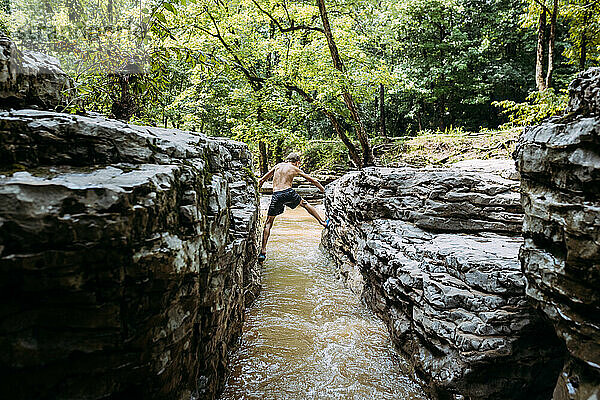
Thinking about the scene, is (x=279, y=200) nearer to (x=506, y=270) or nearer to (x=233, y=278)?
(x=233, y=278)

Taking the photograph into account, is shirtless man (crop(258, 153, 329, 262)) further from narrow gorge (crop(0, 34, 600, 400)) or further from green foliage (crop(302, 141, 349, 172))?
green foliage (crop(302, 141, 349, 172))

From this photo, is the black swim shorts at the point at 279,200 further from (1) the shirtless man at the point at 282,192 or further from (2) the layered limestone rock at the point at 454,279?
(2) the layered limestone rock at the point at 454,279

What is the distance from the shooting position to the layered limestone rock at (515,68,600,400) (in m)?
2.16

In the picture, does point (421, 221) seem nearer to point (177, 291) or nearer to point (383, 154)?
point (177, 291)

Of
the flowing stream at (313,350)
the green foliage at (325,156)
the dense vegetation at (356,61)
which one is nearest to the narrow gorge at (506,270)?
the flowing stream at (313,350)

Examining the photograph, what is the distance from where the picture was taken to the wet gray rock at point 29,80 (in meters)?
2.32

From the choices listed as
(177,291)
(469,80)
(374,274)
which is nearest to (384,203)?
(374,274)

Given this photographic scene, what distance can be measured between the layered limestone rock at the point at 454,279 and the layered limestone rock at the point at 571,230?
47cm

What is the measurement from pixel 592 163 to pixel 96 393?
332 centimetres

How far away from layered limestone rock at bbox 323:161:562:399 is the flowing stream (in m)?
0.30

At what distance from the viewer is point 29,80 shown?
8.54ft

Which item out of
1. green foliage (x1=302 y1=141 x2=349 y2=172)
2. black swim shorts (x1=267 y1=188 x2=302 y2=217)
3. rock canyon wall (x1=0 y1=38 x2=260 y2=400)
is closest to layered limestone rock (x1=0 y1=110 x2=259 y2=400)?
rock canyon wall (x1=0 y1=38 x2=260 y2=400)

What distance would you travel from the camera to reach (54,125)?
79.9 inches

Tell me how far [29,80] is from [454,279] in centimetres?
440
